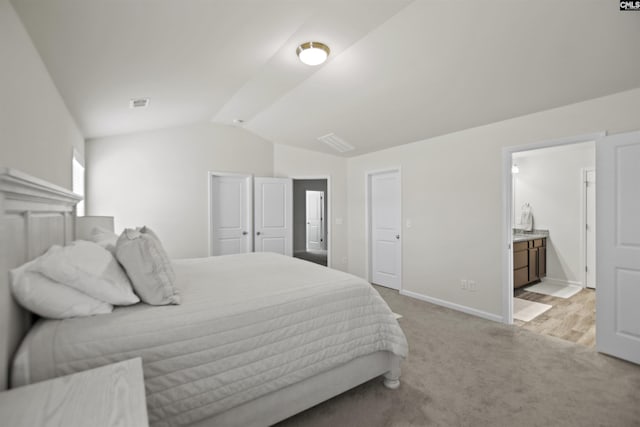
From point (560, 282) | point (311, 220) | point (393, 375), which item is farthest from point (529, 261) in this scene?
point (311, 220)

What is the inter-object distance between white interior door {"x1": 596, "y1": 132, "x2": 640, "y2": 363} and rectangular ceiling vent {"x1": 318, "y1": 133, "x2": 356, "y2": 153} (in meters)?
3.02

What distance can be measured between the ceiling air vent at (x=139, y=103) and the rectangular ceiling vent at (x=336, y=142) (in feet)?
8.00

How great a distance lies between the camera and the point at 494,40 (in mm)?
2121

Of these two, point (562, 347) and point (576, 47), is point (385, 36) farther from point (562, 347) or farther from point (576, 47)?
point (562, 347)

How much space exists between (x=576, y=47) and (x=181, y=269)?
11.7ft

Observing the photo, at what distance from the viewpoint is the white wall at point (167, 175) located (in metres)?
4.16

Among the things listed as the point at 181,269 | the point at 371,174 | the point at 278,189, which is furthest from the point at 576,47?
the point at 278,189

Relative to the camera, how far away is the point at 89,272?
1.38 m

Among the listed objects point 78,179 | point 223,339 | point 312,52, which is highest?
point 312,52

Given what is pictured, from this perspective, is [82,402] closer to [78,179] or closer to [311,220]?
[78,179]

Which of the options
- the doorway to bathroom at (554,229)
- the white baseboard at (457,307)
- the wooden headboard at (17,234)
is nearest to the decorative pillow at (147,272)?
the wooden headboard at (17,234)

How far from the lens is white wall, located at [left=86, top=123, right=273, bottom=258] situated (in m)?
4.16

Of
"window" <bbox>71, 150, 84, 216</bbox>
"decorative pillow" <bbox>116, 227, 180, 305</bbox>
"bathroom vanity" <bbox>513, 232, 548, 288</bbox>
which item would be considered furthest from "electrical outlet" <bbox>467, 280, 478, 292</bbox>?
"window" <bbox>71, 150, 84, 216</bbox>

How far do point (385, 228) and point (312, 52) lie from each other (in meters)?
3.23
